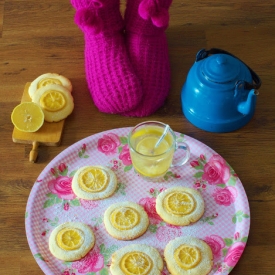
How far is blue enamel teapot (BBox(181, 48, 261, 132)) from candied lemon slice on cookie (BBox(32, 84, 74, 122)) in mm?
263

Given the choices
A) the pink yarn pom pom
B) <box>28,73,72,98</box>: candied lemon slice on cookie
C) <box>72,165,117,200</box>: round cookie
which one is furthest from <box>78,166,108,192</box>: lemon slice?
the pink yarn pom pom

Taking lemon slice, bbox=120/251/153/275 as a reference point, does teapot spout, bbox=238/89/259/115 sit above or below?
Result: above

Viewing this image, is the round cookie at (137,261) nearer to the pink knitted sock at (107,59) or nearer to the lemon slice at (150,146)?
the lemon slice at (150,146)

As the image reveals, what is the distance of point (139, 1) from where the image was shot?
1075 millimetres

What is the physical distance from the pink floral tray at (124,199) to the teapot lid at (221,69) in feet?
0.46

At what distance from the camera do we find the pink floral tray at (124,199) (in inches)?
34.8

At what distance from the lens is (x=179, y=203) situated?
921mm

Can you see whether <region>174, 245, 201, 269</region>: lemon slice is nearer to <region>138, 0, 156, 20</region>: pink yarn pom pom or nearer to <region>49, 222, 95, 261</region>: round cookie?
<region>49, 222, 95, 261</region>: round cookie

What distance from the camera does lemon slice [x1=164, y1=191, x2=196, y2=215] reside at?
3.00 feet

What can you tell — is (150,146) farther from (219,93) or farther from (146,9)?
(146,9)

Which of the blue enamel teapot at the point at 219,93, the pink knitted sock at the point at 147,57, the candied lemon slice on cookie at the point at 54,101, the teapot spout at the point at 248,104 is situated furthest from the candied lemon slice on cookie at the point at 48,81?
the teapot spout at the point at 248,104

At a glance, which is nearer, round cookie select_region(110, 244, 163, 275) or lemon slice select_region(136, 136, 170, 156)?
round cookie select_region(110, 244, 163, 275)

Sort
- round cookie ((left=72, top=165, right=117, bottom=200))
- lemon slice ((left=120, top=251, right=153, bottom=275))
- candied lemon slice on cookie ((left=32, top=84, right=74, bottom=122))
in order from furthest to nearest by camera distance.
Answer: candied lemon slice on cookie ((left=32, top=84, right=74, bottom=122)) → round cookie ((left=72, top=165, right=117, bottom=200)) → lemon slice ((left=120, top=251, right=153, bottom=275))

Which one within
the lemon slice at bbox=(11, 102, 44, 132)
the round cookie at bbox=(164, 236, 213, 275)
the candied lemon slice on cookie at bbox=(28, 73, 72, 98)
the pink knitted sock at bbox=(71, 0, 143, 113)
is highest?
the pink knitted sock at bbox=(71, 0, 143, 113)
